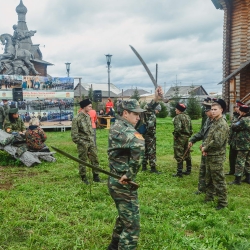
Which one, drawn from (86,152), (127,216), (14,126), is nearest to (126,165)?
(127,216)

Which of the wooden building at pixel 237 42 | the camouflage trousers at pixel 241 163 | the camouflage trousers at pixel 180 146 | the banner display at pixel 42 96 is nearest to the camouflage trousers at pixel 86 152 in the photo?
the camouflage trousers at pixel 180 146

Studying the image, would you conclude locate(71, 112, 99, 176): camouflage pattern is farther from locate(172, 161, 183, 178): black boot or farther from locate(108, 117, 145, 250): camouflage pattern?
locate(108, 117, 145, 250): camouflage pattern

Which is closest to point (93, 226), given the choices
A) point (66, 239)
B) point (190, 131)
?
point (66, 239)

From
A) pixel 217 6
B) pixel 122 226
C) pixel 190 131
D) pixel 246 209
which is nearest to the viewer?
pixel 122 226

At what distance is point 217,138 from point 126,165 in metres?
2.57

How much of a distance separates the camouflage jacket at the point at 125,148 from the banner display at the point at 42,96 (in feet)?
50.3

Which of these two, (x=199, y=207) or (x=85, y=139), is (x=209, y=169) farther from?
(x=85, y=139)

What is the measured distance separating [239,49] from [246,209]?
675 inches

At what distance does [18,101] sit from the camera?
17.6m

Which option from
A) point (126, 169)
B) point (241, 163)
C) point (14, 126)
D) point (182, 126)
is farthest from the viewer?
point (14, 126)

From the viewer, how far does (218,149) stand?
18.3 ft

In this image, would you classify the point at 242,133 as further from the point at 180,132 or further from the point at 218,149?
the point at 218,149

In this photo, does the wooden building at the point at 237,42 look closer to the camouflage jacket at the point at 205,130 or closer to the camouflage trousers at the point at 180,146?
the camouflage trousers at the point at 180,146

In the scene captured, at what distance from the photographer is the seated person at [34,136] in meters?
9.53
